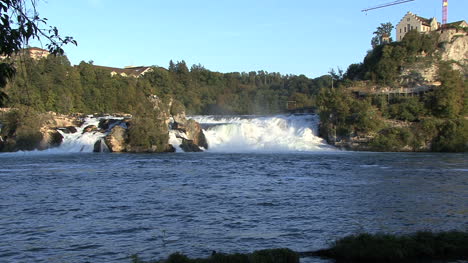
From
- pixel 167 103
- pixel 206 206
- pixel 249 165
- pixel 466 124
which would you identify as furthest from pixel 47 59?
pixel 206 206

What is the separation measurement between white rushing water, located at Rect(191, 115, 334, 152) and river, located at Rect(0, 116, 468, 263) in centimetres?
1692

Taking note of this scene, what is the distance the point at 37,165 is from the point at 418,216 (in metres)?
22.0

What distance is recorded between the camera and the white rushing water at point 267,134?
41.6m

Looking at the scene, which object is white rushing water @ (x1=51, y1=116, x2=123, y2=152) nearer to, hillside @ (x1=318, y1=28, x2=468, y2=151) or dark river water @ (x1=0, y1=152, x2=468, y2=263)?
dark river water @ (x1=0, y1=152, x2=468, y2=263)

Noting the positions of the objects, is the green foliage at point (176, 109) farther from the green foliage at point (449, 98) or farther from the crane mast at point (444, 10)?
the crane mast at point (444, 10)

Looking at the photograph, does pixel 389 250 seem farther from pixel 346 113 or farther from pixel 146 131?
pixel 346 113

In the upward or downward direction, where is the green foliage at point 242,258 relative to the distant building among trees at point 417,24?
downward

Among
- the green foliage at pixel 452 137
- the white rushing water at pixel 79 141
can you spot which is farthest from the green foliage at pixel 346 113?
the white rushing water at pixel 79 141

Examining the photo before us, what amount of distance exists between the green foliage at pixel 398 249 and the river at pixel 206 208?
57 centimetres

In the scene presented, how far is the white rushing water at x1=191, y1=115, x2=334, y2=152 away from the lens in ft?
137

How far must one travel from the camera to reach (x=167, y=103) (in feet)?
135

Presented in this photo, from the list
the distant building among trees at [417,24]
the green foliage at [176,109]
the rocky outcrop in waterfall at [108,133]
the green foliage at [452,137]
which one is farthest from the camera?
the distant building among trees at [417,24]

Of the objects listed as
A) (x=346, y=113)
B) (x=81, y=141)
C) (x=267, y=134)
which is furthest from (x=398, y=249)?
(x=346, y=113)

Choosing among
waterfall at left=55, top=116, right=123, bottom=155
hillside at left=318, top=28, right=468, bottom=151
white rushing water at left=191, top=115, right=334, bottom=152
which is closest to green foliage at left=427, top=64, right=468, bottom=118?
hillside at left=318, top=28, right=468, bottom=151
